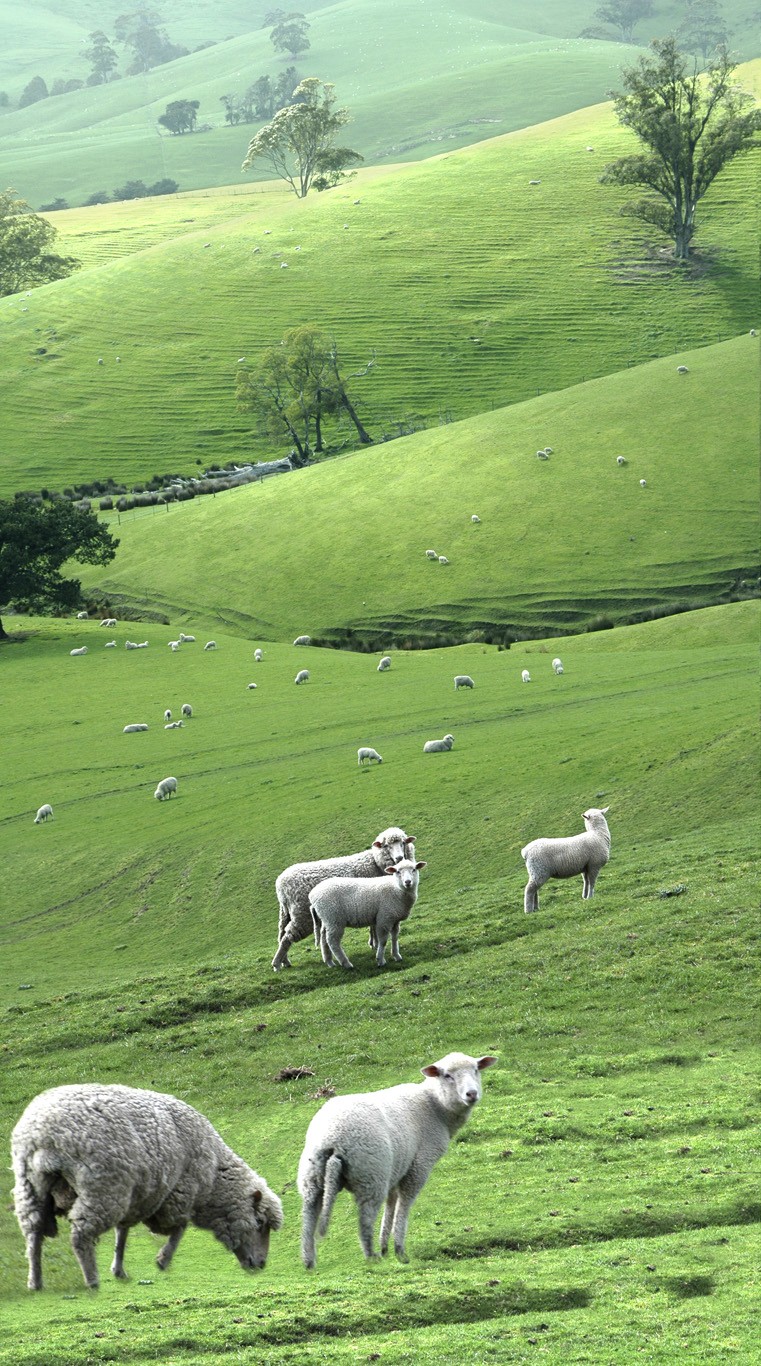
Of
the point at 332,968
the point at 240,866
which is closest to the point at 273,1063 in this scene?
the point at 332,968

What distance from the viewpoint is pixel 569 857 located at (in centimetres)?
2581

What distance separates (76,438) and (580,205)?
51796 millimetres

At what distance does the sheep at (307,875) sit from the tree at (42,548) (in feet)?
148

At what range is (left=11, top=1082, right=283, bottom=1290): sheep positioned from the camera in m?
10.5

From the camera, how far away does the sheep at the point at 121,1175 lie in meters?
10.5

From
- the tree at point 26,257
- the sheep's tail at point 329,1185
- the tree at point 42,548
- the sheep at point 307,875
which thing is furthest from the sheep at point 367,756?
the tree at point 26,257

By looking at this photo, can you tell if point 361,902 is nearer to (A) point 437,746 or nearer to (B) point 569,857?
(B) point 569,857

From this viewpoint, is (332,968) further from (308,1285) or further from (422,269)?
(422,269)

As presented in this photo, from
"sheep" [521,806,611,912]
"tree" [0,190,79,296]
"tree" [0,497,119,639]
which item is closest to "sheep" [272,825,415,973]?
"sheep" [521,806,611,912]

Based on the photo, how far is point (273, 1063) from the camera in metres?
20.0

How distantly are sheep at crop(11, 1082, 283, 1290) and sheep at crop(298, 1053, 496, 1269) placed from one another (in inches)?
18.4

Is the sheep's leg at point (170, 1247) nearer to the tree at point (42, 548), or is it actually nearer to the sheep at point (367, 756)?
the sheep at point (367, 756)

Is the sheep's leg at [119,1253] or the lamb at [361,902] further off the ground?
the sheep's leg at [119,1253]

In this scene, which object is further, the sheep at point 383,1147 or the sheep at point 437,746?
the sheep at point 437,746
